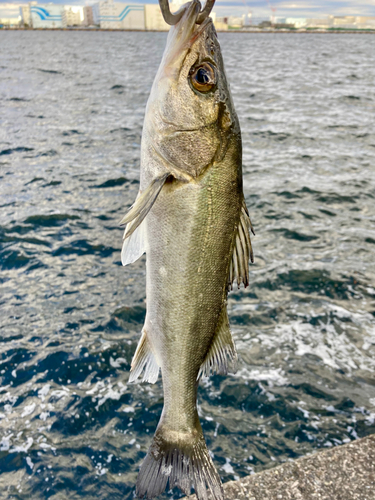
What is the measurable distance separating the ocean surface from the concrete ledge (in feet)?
3.71

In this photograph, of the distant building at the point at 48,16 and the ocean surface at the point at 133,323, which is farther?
the distant building at the point at 48,16

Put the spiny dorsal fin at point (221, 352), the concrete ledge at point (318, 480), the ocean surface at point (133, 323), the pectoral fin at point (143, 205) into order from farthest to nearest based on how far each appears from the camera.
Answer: the ocean surface at point (133, 323), the concrete ledge at point (318, 480), the spiny dorsal fin at point (221, 352), the pectoral fin at point (143, 205)

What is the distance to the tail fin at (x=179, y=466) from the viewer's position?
7.65 feet

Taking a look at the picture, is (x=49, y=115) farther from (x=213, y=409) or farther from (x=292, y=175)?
(x=213, y=409)

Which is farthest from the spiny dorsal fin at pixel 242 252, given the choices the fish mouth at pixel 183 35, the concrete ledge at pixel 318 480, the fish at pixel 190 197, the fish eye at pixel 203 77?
the concrete ledge at pixel 318 480

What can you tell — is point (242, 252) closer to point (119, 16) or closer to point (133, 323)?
point (133, 323)

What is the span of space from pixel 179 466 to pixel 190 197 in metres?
1.47

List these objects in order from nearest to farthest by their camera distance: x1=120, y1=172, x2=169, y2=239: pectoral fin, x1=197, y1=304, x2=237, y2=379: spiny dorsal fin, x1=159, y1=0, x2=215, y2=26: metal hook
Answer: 1. x1=159, y1=0, x2=215, y2=26: metal hook
2. x1=120, y1=172, x2=169, y2=239: pectoral fin
3. x1=197, y1=304, x2=237, y2=379: spiny dorsal fin

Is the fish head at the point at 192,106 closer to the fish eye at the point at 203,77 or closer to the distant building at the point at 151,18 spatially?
the fish eye at the point at 203,77

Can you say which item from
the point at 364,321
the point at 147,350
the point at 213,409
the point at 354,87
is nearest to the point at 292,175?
the point at 364,321

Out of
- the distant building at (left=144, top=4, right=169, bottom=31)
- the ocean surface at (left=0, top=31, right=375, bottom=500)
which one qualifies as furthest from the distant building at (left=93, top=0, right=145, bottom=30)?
the ocean surface at (left=0, top=31, right=375, bottom=500)

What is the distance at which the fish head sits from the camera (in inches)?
77.2

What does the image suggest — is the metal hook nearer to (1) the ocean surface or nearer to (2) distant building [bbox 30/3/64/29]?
(1) the ocean surface

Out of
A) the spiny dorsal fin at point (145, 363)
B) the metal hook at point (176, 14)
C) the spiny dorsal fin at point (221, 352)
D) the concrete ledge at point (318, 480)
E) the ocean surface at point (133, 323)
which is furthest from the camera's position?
the ocean surface at point (133, 323)
